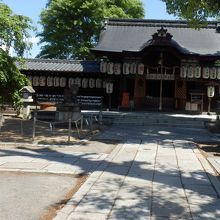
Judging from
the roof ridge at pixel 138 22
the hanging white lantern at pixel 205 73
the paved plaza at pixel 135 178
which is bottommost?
the paved plaza at pixel 135 178

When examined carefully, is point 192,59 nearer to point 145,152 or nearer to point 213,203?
point 145,152

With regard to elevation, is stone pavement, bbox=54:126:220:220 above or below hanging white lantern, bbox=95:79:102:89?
below

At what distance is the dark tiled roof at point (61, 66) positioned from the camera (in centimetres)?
2855

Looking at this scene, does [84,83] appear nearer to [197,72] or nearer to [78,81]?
[78,81]

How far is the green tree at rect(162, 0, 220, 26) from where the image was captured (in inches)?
585

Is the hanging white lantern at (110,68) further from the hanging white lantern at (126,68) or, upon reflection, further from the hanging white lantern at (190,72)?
the hanging white lantern at (190,72)

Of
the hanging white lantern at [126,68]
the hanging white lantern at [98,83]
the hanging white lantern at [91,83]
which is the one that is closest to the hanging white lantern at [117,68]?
the hanging white lantern at [126,68]

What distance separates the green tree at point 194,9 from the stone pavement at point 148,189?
18.9ft

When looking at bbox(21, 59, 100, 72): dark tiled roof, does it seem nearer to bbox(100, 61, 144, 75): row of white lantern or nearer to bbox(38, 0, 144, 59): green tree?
bbox(100, 61, 144, 75): row of white lantern

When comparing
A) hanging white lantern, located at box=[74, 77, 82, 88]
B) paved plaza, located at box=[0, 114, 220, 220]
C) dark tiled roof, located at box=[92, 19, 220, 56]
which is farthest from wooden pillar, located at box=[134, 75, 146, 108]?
paved plaza, located at box=[0, 114, 220, 220]

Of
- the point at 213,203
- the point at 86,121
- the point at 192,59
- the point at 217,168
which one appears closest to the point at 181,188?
the point at 213,203

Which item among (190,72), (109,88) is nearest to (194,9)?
(190,72)

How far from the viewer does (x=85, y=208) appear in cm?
610

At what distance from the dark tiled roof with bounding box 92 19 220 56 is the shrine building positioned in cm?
7
